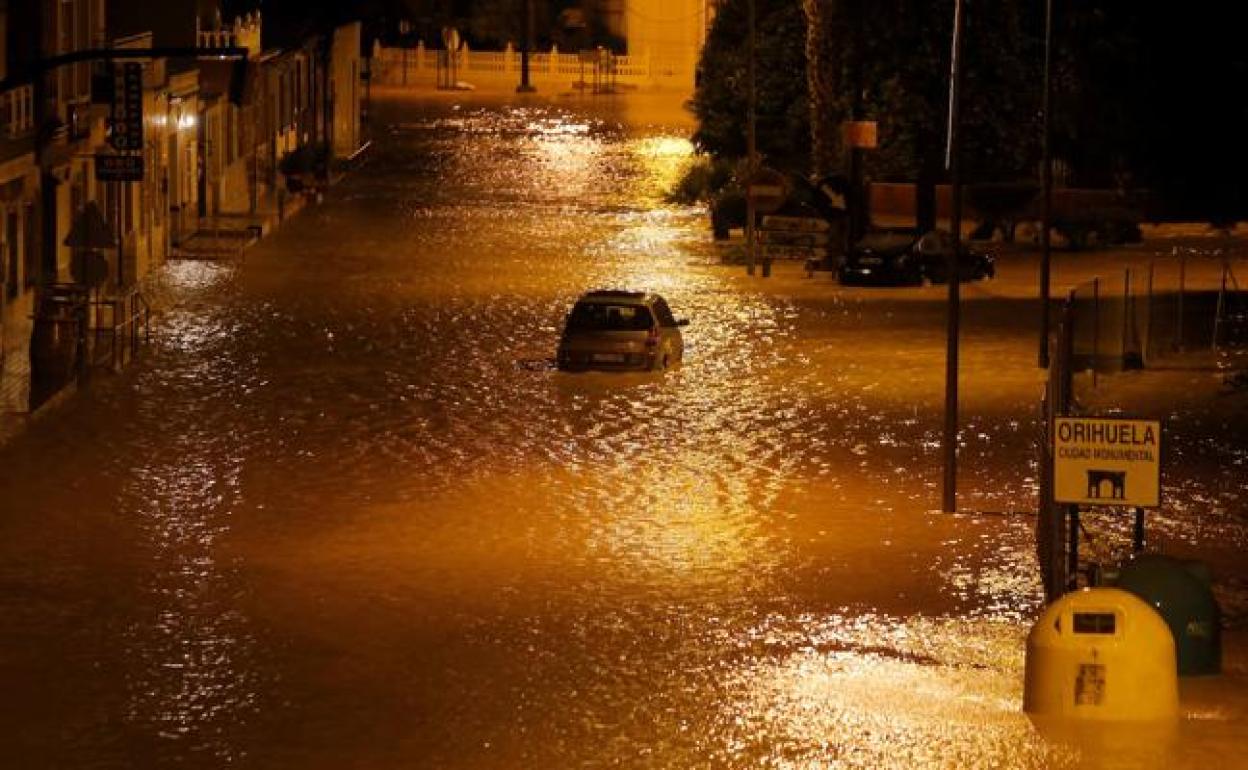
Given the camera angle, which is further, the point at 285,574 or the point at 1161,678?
the point at 285,574

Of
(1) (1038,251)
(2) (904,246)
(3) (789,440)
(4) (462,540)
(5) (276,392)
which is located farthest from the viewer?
(1) (1038,251)

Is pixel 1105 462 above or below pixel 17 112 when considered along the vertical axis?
below

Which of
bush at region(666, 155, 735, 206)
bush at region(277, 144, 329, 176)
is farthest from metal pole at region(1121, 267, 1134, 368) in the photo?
bush at region(277, 144, 329, 176)

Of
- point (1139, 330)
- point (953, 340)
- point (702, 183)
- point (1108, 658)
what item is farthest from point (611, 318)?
point (702, 183)

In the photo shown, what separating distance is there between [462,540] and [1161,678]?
8861 mm

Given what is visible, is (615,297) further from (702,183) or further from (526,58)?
(526,58)

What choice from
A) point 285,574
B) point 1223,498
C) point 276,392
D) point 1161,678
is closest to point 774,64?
point 276,392

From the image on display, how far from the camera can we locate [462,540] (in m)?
24.7

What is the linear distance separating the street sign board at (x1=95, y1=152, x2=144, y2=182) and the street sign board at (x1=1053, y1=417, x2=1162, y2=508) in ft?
81.9

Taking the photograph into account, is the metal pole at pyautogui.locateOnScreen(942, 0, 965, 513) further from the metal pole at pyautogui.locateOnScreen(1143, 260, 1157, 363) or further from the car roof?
the metal pole at pyautogui.locateOnScreen(1143, 260, 1157, 363)

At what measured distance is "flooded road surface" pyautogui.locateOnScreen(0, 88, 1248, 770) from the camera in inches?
696

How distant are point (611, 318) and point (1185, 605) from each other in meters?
18.4

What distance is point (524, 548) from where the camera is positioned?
24.4m

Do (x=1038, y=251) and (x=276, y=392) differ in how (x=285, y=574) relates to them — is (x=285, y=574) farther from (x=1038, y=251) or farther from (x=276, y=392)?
(x=1038, y=251)
